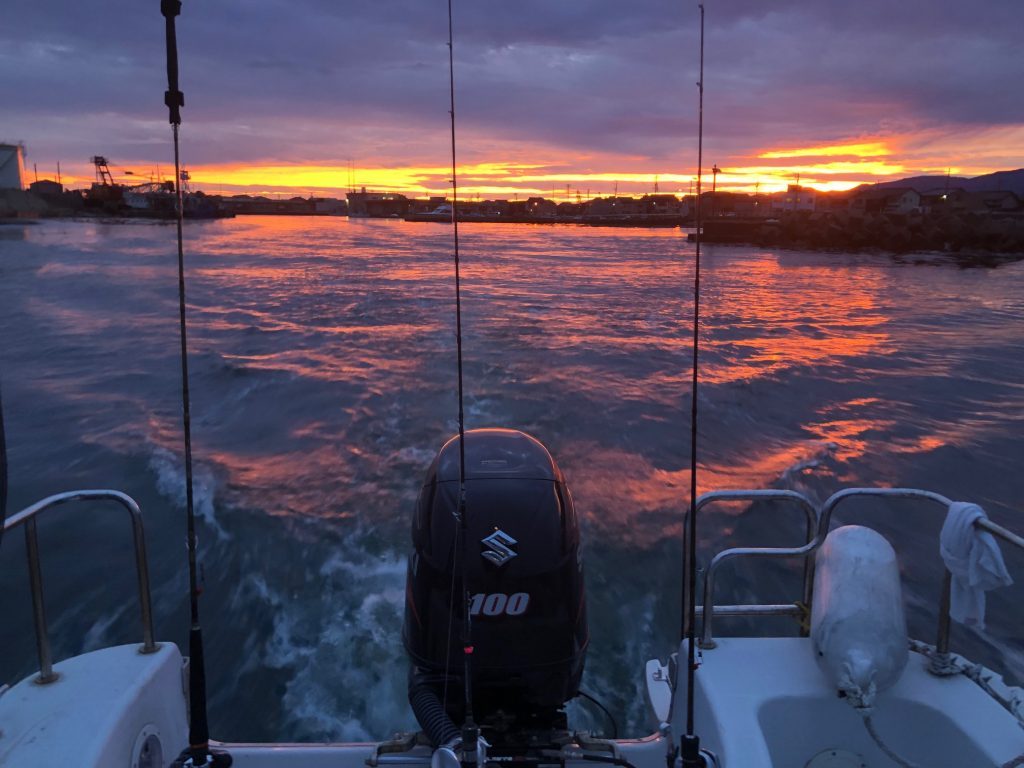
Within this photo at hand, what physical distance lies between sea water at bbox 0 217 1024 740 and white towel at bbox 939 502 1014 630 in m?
1.63

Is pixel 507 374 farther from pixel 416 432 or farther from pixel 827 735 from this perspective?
pixel 827 735

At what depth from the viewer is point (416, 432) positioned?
6848 millimetres

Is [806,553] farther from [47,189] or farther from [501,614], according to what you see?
[47,189]

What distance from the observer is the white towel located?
6.36 feet

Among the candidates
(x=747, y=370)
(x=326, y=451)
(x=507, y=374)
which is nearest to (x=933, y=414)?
(x=747, y=370)

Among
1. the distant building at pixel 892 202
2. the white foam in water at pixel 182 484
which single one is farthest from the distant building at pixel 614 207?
the white foam in water at pixel 182 484

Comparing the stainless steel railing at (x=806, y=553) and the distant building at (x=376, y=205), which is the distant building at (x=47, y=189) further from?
the stainless steel railing at (x=806, y=553)

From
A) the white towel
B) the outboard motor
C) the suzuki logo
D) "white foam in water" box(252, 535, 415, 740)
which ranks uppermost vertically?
the white towel

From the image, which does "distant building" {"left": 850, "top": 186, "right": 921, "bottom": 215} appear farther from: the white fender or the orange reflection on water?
the white fender

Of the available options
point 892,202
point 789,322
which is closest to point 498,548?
point 789,322

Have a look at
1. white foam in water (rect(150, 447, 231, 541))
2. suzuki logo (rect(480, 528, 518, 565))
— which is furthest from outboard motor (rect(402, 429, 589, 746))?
white foam in water (rect(150, 447, 231, 541))

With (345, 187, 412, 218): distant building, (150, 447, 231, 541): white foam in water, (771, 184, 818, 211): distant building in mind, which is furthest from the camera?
(345, 187, 412, 218): distant building

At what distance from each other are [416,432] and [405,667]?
351 centimetres

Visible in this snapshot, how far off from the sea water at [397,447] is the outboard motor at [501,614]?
2.95 feet
